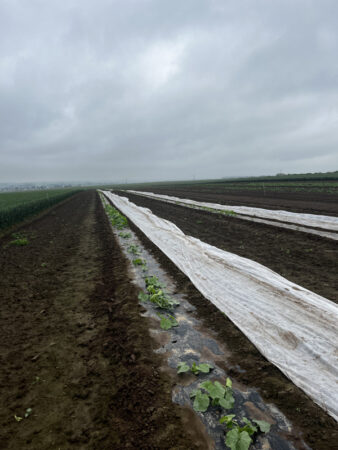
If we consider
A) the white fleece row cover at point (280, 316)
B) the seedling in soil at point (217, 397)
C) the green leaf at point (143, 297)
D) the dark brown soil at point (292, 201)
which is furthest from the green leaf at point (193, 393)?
the dark brown soil at point (292, 201)

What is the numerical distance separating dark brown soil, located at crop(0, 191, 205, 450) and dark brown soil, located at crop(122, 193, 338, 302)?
146 inches

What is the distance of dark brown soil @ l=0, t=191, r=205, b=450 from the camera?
7.80 feet

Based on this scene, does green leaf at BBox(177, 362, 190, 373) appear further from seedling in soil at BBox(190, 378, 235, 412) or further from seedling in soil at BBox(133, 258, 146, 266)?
seedling in soil at BBox(133, 258, 146, 266)

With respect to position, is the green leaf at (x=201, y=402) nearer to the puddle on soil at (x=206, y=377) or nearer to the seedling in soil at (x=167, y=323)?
the puddle on soil at (x=206, y=377)

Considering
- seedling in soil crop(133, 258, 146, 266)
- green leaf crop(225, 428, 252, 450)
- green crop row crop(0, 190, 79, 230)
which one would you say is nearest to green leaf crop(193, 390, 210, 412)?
green leaf crop(225, 428, 252, 450)

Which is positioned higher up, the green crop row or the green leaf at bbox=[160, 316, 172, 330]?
the green crop row

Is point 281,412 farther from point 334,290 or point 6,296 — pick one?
point 6,296

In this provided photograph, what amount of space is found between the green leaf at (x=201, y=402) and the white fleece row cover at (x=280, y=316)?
42.2 inches

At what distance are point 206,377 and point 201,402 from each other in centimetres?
50

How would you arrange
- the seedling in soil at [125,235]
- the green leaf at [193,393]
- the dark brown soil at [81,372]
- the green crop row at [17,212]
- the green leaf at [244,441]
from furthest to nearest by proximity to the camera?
the green crop row at [17,212] → the seedling in soil at [125,235] → the green leaf at [193,393] → the dark brown soil at [81,372] → the green leaf at [244,441]

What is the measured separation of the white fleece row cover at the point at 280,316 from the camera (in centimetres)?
287

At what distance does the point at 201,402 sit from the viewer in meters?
2.56

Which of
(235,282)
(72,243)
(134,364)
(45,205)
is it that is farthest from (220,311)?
(45,205)

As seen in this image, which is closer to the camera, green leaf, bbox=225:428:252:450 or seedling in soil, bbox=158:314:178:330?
green leaf, bbox=225:428:252:450
